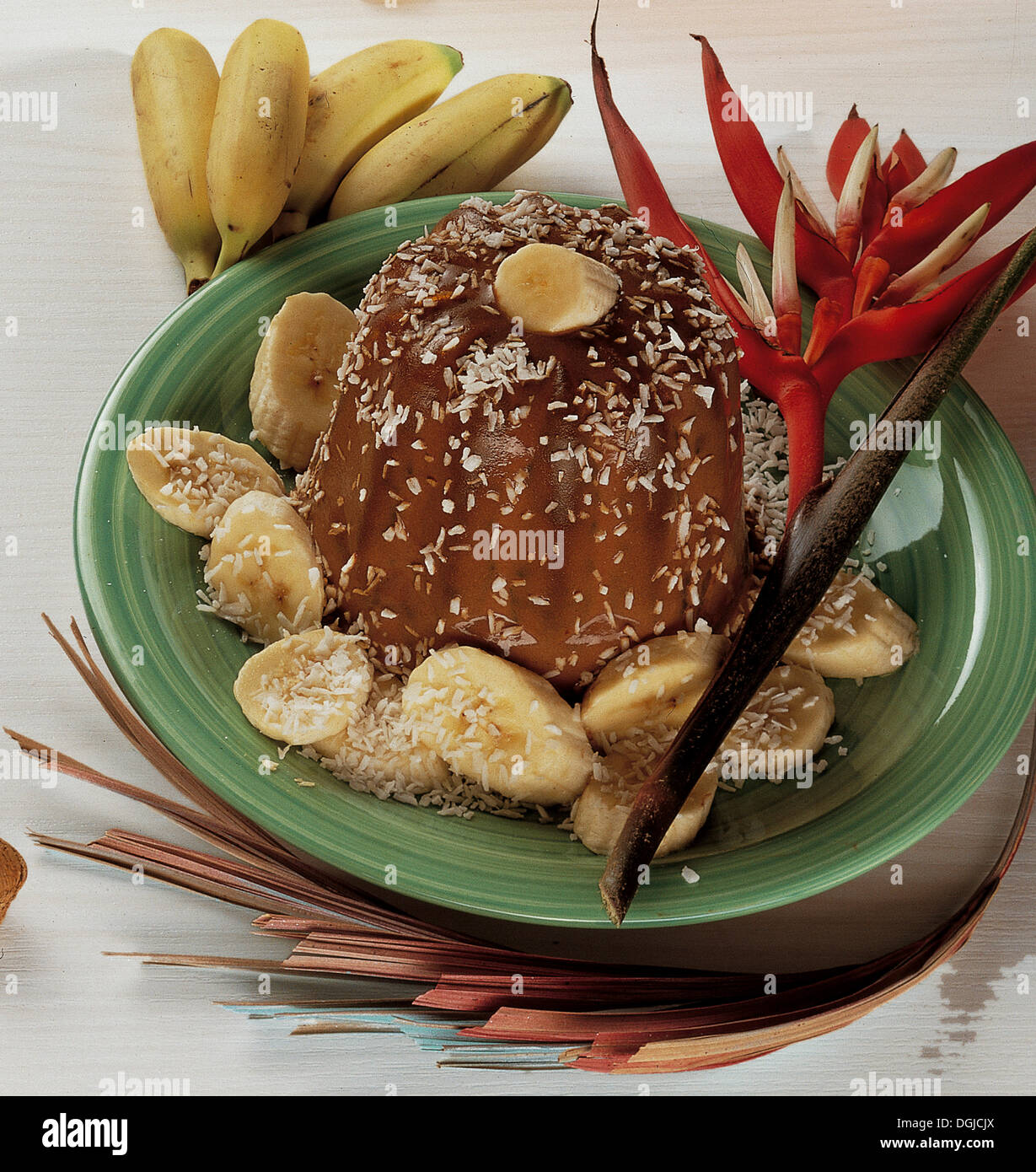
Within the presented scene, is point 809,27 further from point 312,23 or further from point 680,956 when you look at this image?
point 680,956

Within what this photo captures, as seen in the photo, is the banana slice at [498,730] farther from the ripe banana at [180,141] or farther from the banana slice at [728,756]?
the ripe banana at [180,141]

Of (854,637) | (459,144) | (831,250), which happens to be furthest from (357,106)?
(854,637)

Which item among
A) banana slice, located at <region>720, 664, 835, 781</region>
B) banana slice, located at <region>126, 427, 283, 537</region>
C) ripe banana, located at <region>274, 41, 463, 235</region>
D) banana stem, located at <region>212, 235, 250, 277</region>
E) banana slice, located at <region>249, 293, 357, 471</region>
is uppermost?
ripe banana, located at <region>274, 41, 463, 235</region>

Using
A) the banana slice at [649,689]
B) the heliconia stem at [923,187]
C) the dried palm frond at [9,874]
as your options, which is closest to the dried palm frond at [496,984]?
the dried palm frond at [9,874]

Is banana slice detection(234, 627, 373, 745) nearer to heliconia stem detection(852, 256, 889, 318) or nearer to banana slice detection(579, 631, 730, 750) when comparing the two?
banana slice detection(579, 631, 730, 750)

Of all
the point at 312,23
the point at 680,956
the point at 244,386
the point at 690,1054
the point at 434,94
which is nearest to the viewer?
the point at 690,1054

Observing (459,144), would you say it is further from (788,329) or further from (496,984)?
(496,984)

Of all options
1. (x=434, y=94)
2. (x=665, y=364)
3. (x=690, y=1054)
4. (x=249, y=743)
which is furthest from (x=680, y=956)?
(x=434, y=94)

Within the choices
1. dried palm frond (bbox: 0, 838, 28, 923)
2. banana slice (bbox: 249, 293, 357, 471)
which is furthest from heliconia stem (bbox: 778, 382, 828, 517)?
dried palm frond (bbox: 0, 838, 28, 923)
